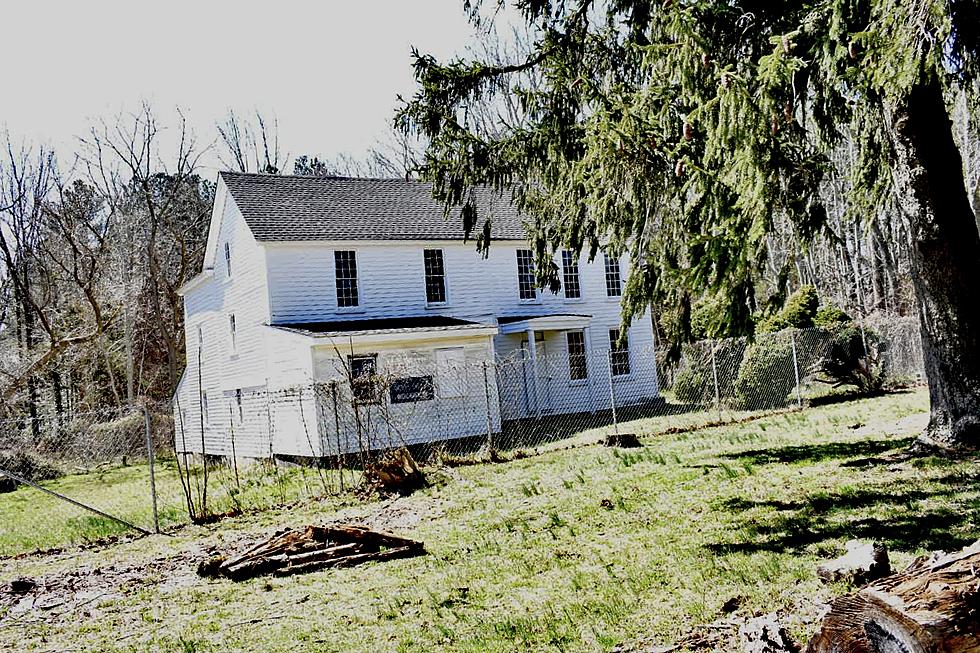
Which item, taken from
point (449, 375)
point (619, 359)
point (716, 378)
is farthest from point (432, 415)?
point (619, 359)

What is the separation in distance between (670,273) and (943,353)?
375 centimetres

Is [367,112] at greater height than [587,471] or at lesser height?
greater

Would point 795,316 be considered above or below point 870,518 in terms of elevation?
above

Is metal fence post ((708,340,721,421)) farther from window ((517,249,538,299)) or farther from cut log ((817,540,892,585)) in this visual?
cut log ((817,540,892,585))

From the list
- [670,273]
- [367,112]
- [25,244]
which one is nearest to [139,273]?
[25,244]

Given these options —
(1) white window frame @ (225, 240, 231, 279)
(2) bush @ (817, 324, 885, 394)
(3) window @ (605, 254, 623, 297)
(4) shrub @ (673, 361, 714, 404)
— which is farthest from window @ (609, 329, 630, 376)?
(1) white window frame @ (225, 240, 231, 279)

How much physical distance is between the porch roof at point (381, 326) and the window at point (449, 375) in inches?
28.8

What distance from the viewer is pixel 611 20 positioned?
40.8ft

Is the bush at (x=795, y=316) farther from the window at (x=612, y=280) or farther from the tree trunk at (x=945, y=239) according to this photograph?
the tree trunk at (x=945, y=239)

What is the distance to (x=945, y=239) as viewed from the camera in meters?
10.2

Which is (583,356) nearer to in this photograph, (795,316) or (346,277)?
(795,316)

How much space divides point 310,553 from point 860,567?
521 centimetres

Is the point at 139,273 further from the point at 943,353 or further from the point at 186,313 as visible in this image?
the point at 943,353

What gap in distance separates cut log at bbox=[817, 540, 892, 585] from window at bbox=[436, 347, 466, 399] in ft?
51.7
